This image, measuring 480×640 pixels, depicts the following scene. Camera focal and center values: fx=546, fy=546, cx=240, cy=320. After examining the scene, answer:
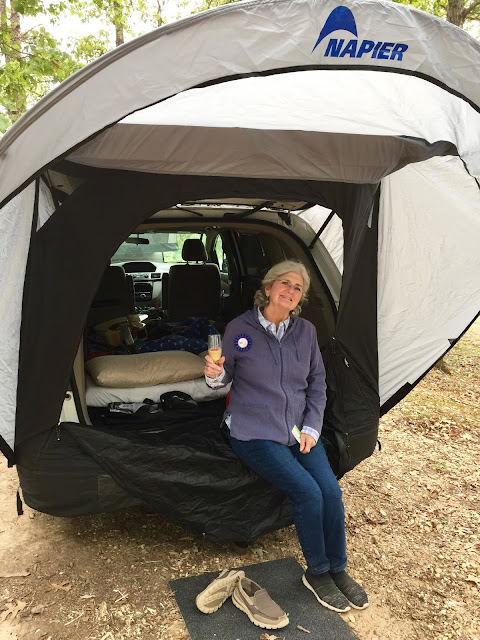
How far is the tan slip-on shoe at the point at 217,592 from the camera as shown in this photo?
2621 mm

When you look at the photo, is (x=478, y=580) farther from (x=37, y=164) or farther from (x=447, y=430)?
(x=37, y=164)

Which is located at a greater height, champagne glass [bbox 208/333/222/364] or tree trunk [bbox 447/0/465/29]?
tree trunk [bbox 447/0/465/29]

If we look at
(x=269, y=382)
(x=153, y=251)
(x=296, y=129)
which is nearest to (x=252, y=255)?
(x=153, y=251)

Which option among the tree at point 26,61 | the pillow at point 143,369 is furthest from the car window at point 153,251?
the pillow at point 143,369

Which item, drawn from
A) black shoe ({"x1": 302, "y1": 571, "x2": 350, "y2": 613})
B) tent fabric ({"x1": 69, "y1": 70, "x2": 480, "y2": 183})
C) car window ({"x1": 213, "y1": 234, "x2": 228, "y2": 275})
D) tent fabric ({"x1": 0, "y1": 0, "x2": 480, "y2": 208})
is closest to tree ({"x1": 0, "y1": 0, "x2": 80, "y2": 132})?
car window ({"x1": 213, "y1": 234, "x2": 228, "y2": 275})

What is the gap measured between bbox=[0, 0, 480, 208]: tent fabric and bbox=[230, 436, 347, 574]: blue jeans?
70.8 inches

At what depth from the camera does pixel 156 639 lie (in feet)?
8.04

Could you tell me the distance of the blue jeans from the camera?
110 inches

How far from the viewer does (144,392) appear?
3.61 meters

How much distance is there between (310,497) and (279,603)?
0.54m

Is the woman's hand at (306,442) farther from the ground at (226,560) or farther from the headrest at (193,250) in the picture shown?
the headrest at (193,250)

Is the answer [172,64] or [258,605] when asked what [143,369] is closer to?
[258,605]

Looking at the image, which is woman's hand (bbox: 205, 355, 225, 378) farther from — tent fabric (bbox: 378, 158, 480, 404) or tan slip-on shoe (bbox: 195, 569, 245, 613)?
Answer: tent fabric (bbox: 378, 158, 480, 404)

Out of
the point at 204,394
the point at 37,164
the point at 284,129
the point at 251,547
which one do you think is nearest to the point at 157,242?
the point at 204,394
